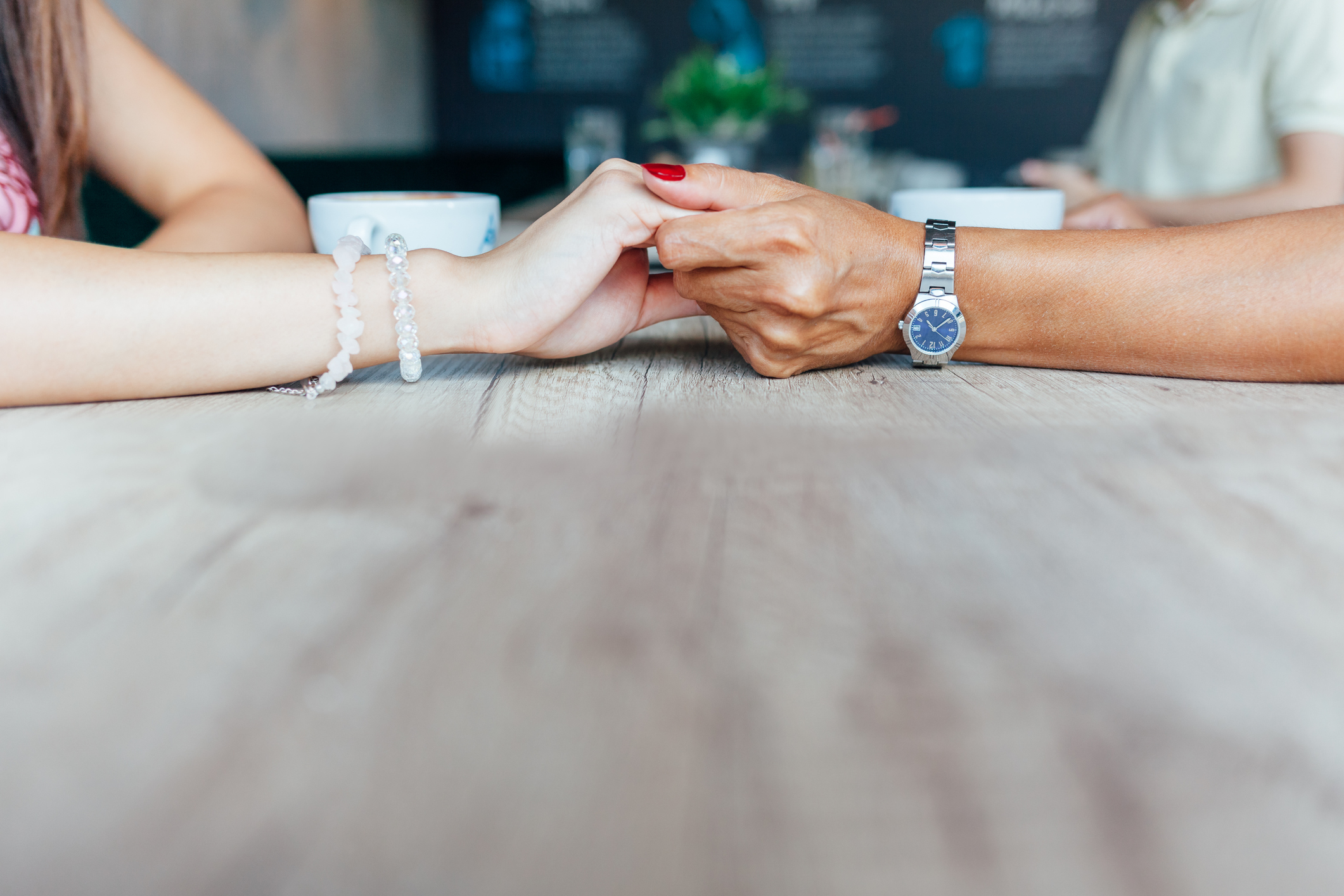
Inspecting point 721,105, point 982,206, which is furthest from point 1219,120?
point 982,206

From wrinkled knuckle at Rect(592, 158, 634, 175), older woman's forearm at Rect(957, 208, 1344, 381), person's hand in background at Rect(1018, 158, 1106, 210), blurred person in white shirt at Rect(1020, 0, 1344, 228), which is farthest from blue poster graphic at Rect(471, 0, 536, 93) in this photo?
older woman's forearm at Rect(957, 208, 1344, 381)

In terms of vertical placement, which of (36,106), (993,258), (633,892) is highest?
(36,106)

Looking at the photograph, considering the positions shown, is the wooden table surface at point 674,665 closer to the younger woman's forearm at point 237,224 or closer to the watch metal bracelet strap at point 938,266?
the watch metal bracelet strap at point 938,266

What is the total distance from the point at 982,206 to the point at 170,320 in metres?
0.67

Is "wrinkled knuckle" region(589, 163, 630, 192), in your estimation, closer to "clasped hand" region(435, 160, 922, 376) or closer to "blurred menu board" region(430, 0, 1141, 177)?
"clasped hand" region(435, 160, 922, 376)

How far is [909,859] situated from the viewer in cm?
20

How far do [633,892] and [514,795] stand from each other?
0.04 m

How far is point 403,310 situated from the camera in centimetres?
59

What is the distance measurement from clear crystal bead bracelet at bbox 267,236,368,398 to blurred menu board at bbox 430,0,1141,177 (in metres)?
4.32

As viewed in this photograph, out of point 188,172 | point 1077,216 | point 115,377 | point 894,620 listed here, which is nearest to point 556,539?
point 894,620

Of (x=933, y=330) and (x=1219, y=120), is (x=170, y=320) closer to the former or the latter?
(x=933, y=330)

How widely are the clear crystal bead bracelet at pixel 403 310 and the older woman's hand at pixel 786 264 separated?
0.18 m

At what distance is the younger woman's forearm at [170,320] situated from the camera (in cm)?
51

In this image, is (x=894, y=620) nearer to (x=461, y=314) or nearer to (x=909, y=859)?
(x=909, y=859)
